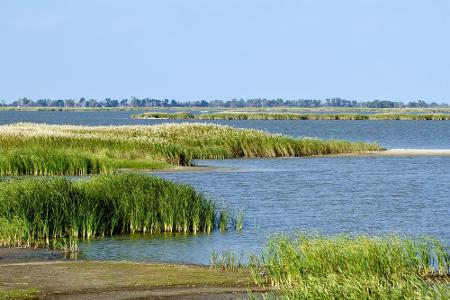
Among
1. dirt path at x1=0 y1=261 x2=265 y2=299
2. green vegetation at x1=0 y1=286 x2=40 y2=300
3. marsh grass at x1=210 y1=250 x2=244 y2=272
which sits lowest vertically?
marsh grass at x1=210 y1=250 x2=244 y2=272

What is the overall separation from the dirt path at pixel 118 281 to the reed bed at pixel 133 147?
89.8 feet

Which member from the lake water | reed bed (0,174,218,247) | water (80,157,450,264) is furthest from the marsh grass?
reed bed (0,174,218,247)

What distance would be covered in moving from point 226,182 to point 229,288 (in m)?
29.2

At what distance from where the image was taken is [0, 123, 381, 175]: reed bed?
49906 mm

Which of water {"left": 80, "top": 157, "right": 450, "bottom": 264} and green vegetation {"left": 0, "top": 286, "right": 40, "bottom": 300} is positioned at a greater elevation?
green vegetation {"left": 0, "top": 286, "right": 40, "bottom": 300}

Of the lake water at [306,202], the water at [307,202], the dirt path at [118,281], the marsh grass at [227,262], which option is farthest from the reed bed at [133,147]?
the dirt path at [118,281]

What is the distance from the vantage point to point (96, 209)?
2742 centimetres

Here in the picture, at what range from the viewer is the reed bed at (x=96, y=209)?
84.9 ft

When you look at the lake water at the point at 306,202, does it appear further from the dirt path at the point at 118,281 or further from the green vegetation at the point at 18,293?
the green vegetation at the point at 18,293

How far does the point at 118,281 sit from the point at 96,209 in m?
7.26

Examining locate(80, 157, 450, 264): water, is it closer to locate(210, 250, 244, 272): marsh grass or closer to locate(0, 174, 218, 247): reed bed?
locate(210, 250, 244, 272): marsh grass

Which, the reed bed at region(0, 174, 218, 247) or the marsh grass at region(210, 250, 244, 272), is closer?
the marsh grass at region(210, 250, 244, 272)

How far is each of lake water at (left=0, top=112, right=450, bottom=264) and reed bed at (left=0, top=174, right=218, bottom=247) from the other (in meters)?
0.63

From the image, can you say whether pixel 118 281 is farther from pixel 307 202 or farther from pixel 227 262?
pixel 307 202
